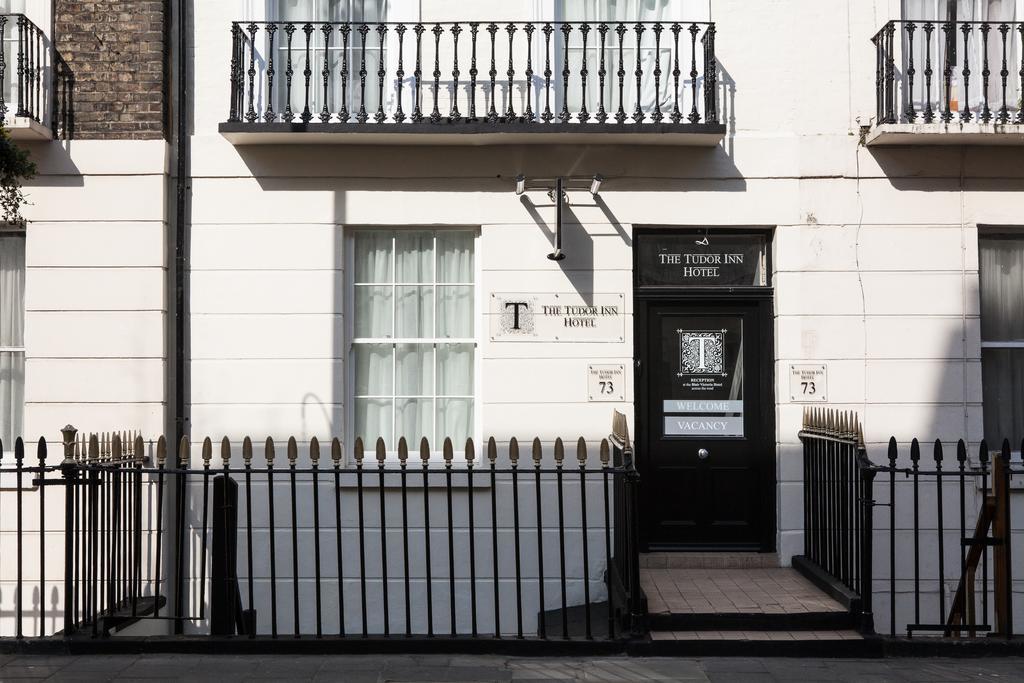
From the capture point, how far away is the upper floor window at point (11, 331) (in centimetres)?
970

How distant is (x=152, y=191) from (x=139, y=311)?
104 cm

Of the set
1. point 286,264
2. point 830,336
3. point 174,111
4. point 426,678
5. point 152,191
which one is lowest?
point 426,678

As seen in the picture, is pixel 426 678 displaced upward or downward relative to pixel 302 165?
downward

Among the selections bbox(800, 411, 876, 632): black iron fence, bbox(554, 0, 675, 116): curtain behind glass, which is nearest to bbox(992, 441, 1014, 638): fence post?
bbox(800, 411, 876, 632): black iron fence

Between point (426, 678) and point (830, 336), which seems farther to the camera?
point (830, 336)

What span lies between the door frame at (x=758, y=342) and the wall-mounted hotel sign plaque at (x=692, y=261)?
58mm

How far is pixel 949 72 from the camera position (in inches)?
367

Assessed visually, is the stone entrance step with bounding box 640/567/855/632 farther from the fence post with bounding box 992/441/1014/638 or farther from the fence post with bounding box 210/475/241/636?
the fence post with bounding box 210/475/241/636

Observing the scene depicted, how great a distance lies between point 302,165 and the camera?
9531 mm

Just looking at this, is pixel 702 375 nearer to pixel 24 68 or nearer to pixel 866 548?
pixel 866 548

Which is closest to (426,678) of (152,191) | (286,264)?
(286,264)

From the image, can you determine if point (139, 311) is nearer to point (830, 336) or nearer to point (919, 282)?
point (830, 336)

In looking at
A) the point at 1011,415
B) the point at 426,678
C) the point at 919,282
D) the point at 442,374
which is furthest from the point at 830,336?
the point at 426,678

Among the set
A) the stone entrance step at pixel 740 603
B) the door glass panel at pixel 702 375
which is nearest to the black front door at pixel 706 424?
the door glass panel at pixel 702 375
